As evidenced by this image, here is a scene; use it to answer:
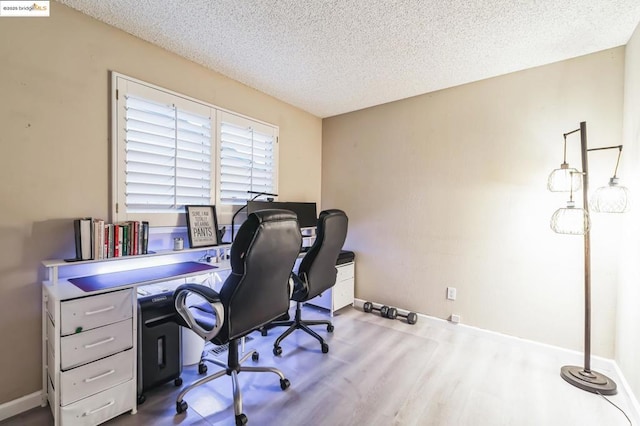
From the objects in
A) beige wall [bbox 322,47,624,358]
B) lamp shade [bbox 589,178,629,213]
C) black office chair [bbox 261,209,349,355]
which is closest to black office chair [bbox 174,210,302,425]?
black office chair [bbox 261,209,349,355]

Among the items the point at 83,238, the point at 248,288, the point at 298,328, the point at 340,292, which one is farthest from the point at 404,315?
the point at 83,238

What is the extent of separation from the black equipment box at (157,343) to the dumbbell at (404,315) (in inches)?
85.4

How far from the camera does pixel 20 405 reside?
1.68 metres

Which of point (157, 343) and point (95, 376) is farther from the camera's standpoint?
point (157, 343)

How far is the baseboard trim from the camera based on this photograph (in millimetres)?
1631

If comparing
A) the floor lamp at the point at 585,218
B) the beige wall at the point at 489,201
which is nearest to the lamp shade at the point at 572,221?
the floor lamp at the point at 585,218

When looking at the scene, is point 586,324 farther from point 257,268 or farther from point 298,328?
point 257,268

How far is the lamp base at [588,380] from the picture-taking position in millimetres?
1923

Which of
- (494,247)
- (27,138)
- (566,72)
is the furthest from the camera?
(494,247)

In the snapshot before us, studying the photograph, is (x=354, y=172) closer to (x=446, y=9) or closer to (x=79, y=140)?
(x=446, y=9)

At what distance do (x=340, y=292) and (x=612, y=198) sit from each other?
2.51 metres

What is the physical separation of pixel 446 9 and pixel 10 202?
2.93m

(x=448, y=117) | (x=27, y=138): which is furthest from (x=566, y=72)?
(x=27, y=138)

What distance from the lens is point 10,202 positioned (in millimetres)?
1653
